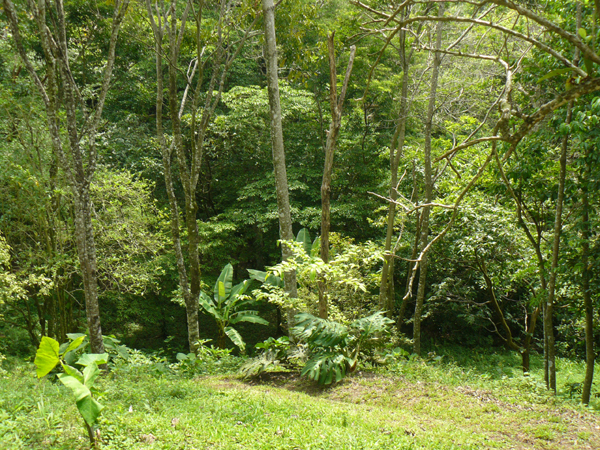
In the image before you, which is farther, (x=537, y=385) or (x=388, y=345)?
(x=388, y=345)

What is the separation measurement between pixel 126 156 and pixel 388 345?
31.1 ft

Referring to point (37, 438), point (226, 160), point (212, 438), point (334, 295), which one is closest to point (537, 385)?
point (334, 295)

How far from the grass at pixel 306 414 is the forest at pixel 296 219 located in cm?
4

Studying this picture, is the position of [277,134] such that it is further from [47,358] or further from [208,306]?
[208,306]

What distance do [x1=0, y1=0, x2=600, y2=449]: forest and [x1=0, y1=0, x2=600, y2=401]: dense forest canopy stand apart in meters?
0.07

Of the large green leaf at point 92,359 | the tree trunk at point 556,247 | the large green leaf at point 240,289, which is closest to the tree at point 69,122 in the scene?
the large green leaf at point 92,359

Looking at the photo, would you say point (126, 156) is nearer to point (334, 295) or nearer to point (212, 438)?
point (334, 295)

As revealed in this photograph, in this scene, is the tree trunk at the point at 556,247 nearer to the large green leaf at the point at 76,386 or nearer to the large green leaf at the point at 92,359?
the large green leaf at the point at 92,359

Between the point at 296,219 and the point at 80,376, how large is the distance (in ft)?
28.2

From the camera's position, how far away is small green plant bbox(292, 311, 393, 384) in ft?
19.4

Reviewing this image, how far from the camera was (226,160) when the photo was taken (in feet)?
46.0

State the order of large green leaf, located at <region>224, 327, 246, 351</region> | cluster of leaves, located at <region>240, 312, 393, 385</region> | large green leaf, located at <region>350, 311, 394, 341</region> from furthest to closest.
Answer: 1. large green leaf, located at <region>224, 327, 246, 351</region>
2. large green leaf, located at <region>350, 311, 394, 341</region>
3. cluster of leaves, located at <region>240, 312, 393, 385</region>

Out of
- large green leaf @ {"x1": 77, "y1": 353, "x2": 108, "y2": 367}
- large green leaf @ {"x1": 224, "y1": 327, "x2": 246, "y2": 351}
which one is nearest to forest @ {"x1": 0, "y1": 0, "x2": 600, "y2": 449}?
large green leaf @ {"x1": 77, "y1": 353, "x2": 108, "y2": 367}

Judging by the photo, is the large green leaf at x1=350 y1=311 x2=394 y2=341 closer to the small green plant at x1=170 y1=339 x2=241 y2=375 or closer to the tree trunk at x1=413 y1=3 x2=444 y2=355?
the tree trunk at x1=413 y1=3 x2=444 y2=355
